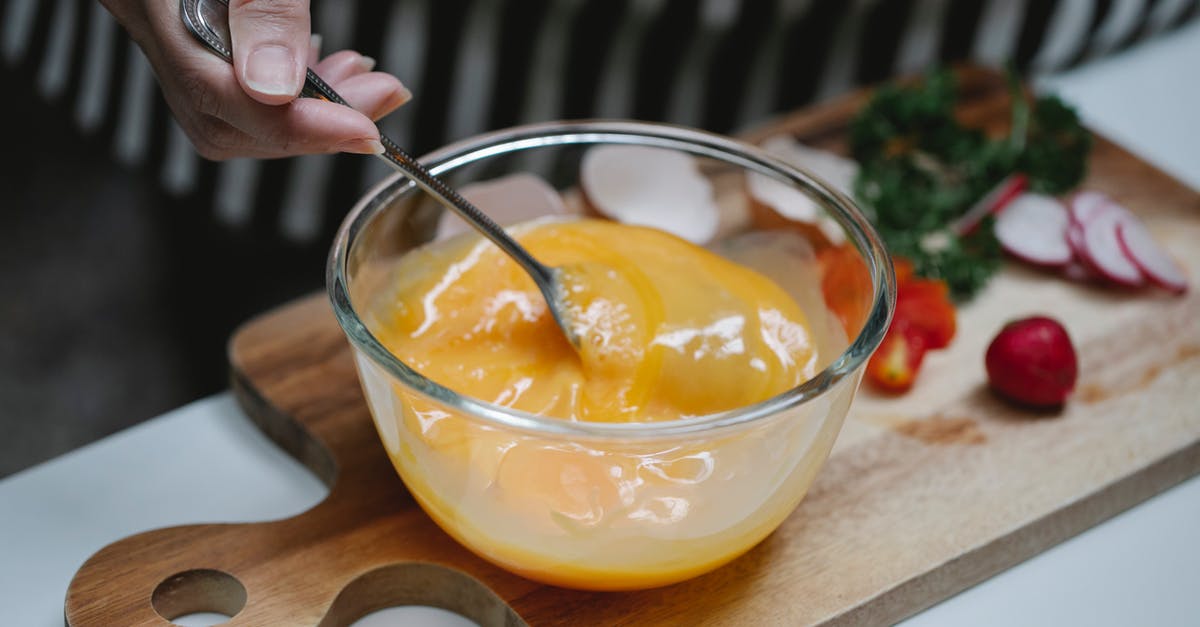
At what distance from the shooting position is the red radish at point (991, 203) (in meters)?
1.49

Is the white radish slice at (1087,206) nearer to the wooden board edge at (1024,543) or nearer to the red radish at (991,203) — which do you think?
the red radish at (991,203)

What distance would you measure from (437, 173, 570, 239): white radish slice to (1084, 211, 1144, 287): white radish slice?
2.10 feet

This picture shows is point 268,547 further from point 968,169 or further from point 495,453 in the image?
point 968,169

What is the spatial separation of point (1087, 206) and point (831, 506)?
0.63m

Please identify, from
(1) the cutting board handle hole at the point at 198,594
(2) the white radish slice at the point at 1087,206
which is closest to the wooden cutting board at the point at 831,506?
(1) the cutting board handle hole at the point at 198,594

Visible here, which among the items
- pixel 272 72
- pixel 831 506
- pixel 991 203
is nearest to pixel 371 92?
pixel 272 72

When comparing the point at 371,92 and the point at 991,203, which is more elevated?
the point at 371,92

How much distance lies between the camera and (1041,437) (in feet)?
3.92

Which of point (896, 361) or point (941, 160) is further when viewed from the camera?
point (941, 160)

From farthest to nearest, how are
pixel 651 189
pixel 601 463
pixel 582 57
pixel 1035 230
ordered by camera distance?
pixel 582 57 < pixel 1035 230 < pixel 651 189 < pixel 601 463

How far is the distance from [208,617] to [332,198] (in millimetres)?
1122

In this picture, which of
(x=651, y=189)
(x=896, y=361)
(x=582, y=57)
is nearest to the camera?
(x=896, y=361)

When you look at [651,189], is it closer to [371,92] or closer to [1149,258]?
[371,92]

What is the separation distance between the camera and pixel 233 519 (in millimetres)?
1117
